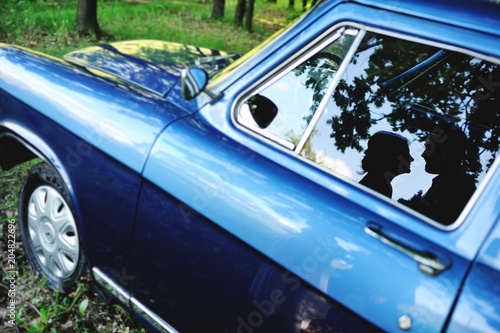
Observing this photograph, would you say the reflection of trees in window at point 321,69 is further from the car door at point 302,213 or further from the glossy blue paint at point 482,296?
the glossy blue paint at point 482,296

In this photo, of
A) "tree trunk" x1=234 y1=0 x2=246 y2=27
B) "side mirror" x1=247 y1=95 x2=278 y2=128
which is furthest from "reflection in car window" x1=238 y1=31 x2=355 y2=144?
"tree trunk" x1=234 y1=0 x2=246 y2=27

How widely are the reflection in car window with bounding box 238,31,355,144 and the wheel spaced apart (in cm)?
116

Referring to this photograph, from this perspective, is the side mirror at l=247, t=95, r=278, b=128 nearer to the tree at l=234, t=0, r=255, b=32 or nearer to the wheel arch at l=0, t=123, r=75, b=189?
the wheel arch at l=0, t=123, r=75, b=189

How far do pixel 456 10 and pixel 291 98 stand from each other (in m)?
0.70

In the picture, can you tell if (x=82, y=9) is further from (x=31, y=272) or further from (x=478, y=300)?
(x=478, y=300)

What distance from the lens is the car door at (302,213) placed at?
47.8 inches

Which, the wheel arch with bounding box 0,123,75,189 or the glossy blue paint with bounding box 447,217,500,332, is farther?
the wheel arch with bounding box 0,123,75,189

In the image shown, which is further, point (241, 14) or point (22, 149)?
point (241, 14)

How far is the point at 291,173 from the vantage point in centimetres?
150

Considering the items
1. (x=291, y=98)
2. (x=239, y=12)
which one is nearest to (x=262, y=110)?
(x=291, y=98)

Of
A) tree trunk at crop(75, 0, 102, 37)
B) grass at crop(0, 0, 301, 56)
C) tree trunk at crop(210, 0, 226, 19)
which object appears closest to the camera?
grass at crop(0, 0, 301, 56)

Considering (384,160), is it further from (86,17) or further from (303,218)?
(86,17)

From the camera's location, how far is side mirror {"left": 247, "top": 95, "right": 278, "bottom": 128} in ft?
5.49

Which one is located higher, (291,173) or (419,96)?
(419,96)
